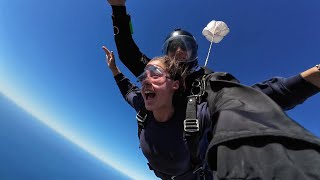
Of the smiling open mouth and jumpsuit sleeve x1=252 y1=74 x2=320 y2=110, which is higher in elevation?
the smiling open mouth

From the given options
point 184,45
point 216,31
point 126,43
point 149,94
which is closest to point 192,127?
point 149,94

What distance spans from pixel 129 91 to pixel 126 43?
21.2 inches

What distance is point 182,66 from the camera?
1979 mm

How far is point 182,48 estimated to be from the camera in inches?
82.2

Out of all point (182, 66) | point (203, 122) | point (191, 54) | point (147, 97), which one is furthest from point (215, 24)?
point (203, 122)

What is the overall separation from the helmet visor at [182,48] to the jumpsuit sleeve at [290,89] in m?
0.73

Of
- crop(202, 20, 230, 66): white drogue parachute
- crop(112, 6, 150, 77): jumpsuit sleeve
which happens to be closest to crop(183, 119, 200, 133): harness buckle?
crop(112, 6, 150, 77): jumpsuit sleeve

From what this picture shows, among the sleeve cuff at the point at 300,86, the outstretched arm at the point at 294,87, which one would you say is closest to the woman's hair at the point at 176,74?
the outstretched arm at the point at 294,87

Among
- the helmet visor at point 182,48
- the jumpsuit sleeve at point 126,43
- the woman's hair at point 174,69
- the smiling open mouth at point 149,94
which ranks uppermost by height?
the jumpsuit sleeve at point 126,43

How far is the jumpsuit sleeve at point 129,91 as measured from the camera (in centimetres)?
219

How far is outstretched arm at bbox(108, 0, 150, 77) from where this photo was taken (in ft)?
6.75

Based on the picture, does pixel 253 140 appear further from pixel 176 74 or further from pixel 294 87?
pixel 176 74

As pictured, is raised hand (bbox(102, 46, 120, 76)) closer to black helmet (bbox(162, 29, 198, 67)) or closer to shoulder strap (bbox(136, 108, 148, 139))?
black helmet (bbox(162, 29, 198, 67))

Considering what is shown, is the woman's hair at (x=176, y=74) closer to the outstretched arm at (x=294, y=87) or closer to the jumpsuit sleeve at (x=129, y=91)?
the jumpsuit sleeve at (x=129, y=91)
